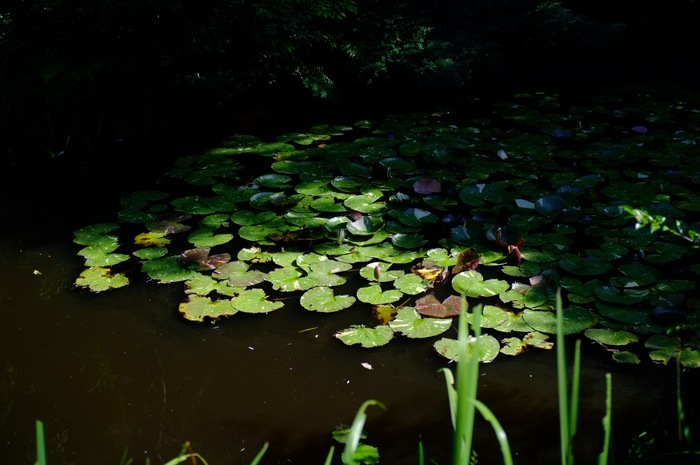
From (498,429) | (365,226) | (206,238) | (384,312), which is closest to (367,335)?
(384,312)

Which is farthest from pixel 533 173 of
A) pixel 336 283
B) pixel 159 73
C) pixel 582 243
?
pixel 159 73

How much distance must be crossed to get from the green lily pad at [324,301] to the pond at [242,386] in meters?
0.05

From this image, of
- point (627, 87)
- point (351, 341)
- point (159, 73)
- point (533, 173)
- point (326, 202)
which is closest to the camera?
point (351, 341)

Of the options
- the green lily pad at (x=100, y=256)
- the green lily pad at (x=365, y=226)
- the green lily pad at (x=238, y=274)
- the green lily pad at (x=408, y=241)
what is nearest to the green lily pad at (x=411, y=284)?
the green lily pad at (x=408, y=241)

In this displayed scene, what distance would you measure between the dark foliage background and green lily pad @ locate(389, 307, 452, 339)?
2.27 meters

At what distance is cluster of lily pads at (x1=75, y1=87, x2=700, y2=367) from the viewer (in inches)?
87.5

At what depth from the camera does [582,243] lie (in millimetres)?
2662

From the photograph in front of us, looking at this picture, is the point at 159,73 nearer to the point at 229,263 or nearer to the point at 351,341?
the point at 229,263

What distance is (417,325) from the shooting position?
2184mm

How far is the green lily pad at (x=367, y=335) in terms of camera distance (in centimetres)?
213

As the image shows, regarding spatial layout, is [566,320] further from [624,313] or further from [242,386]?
[242,386]

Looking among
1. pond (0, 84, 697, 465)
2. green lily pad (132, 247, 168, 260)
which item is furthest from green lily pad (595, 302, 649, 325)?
green lily pad (132, 247, 168, 260)

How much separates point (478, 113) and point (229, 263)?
94.7 inches

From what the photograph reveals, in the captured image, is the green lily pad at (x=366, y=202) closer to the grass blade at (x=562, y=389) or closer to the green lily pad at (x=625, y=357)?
the green lily pad at (x=625, y=357)
